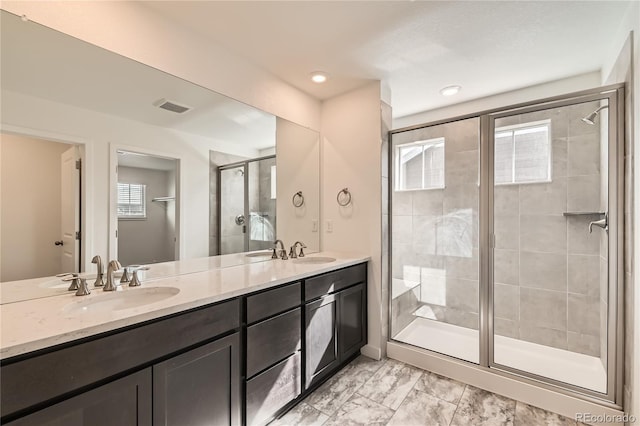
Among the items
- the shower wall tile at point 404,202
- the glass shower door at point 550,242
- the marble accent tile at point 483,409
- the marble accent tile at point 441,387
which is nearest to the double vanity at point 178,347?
the marble accent tile at point 441,387

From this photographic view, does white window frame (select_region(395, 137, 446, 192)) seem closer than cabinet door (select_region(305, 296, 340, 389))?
No

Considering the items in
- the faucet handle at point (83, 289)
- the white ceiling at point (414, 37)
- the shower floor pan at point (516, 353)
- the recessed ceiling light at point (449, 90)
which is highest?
the white ceiling at point (414, 37)

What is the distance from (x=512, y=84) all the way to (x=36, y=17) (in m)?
3.27

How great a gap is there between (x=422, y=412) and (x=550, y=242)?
6.38 ft

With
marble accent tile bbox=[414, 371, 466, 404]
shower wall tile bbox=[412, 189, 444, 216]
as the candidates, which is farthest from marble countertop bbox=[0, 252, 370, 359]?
shower wall tile bbox=[412, 189, 444, 216]

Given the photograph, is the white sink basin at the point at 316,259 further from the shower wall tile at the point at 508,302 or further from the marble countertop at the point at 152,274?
the shower wall tile at the point at 508,302

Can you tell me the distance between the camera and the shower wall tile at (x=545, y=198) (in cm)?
248

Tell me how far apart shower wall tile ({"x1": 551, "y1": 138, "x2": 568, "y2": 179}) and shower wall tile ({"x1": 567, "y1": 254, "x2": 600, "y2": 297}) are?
0.74m

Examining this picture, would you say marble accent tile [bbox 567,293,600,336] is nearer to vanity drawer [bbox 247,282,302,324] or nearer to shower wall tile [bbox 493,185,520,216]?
shower wall tile [bbox 493,185,520,216]

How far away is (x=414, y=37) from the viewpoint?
1.87 m

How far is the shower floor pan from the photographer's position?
203 centimetres

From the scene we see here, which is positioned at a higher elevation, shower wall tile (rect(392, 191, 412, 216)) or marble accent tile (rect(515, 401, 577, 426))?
shower wall tile (rect(392, 191, 412, 216))

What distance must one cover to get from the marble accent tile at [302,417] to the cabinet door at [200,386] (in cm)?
40

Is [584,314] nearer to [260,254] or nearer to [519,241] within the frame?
[519,241]
